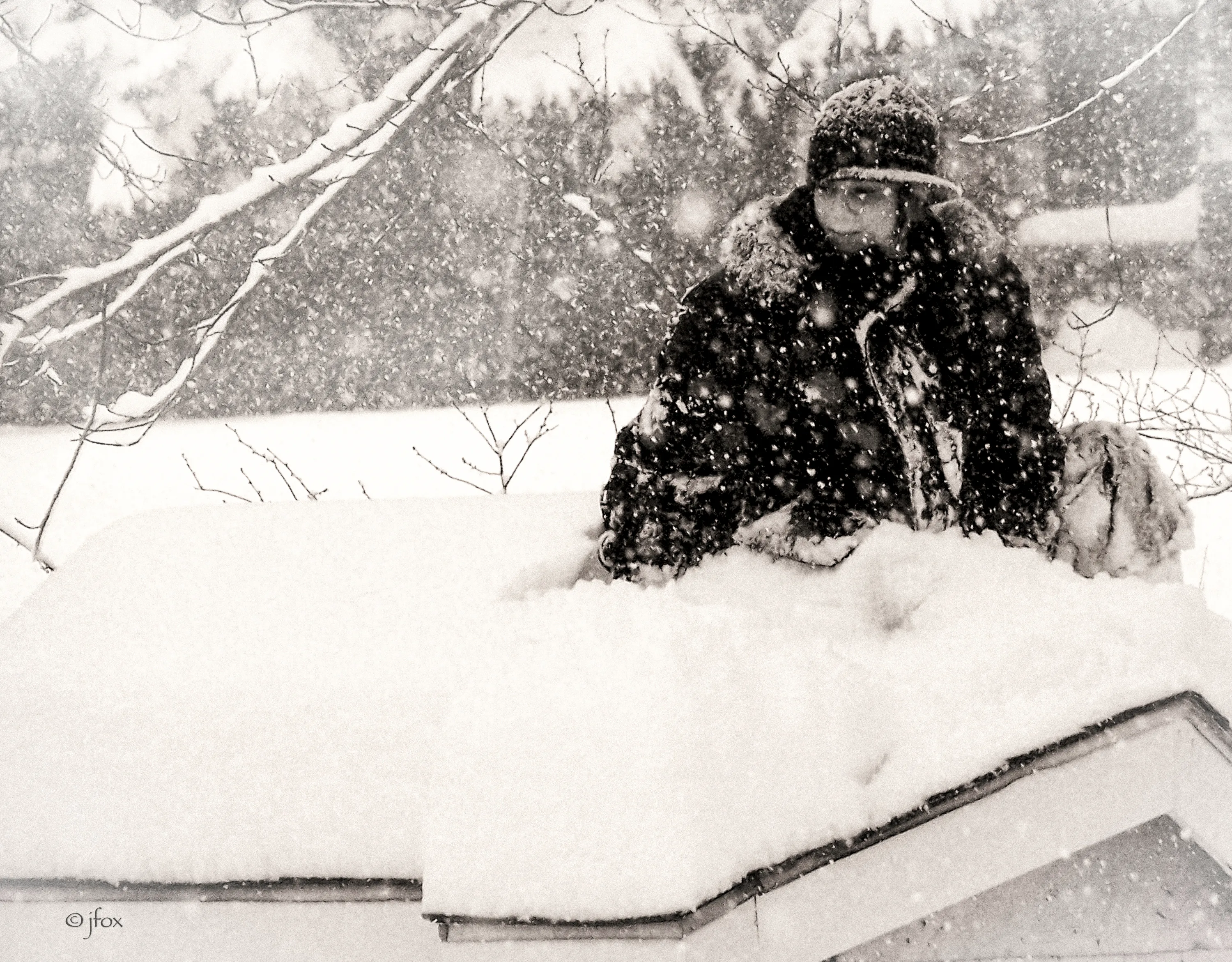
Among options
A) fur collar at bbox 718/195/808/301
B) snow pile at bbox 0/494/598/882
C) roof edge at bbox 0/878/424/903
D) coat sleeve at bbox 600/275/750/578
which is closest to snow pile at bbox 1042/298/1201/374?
fur collar at bbox 718/195/808/301

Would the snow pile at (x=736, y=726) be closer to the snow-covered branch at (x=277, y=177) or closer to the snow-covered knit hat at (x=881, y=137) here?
the snow-covered knit hat at (x=881, y=137)

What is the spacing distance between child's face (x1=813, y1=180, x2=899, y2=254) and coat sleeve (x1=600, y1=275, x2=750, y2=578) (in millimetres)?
276

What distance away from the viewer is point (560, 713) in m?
1.26

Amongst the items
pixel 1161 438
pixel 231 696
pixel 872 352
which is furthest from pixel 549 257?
pixel 231 696

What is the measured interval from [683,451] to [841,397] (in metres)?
0.39

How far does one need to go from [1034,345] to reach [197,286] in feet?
23.6

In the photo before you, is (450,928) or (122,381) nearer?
(450,928)

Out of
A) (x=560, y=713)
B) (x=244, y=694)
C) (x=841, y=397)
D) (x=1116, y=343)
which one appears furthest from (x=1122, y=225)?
(x=244, y=694)

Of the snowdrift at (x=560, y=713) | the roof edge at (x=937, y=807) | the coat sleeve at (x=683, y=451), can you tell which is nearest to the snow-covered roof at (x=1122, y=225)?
the coat sleeve at (x=683, y=451)

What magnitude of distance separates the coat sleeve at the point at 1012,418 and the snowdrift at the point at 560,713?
0.19 meters

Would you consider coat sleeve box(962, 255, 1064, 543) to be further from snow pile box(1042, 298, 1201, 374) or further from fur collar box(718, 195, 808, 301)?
snow pile box(1042, 298, 1201, 374)

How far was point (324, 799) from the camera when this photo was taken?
4.41 feet

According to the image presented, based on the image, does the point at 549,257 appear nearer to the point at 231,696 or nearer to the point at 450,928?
the point at 231,696

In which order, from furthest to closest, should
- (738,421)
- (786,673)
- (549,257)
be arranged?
1. (549,257)
2. (738,421)
3. (786,673)
